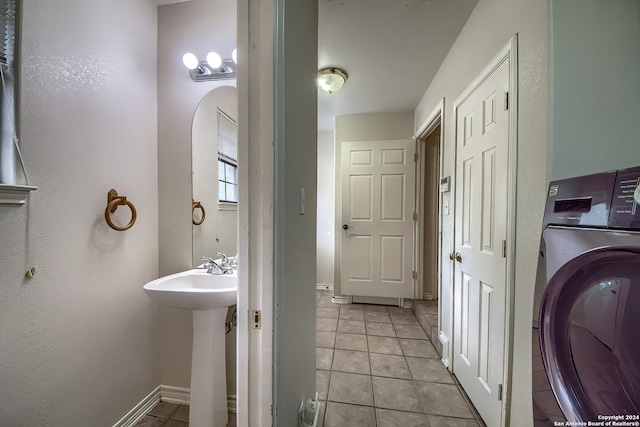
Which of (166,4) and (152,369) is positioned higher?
(166,4)

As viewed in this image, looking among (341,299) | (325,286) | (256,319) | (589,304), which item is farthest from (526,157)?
(325,286)

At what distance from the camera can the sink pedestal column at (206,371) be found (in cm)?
116

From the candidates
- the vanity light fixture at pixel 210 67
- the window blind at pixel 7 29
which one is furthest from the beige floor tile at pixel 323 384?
the window blind at pixel 7 29

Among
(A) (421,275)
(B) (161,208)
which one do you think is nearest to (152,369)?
(B) (161,208)

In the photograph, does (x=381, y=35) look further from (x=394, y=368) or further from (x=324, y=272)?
(x=324, y=272)

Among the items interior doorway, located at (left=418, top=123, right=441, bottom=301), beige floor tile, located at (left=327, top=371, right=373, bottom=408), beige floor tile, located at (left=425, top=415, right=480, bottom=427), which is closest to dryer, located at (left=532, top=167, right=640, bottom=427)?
beige floor tile, located at (left=425, top=415, right=480, bottom=427)

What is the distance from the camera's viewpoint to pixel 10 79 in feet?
2.78

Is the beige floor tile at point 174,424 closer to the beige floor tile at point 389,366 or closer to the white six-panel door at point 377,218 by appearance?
the beige floor tile at point 389,366

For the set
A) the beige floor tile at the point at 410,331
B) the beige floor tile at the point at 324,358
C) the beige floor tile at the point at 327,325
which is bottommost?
the beige floor tile at the point at 327,325

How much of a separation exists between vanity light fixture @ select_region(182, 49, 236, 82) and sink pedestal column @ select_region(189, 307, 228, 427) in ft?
4.51

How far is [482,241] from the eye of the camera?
4.34 feet

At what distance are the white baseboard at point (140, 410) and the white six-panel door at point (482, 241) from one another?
77.9 inches

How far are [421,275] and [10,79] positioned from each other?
3446 mm

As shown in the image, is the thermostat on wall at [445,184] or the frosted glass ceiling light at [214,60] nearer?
the frosted glass ceiling light at [214,60]
